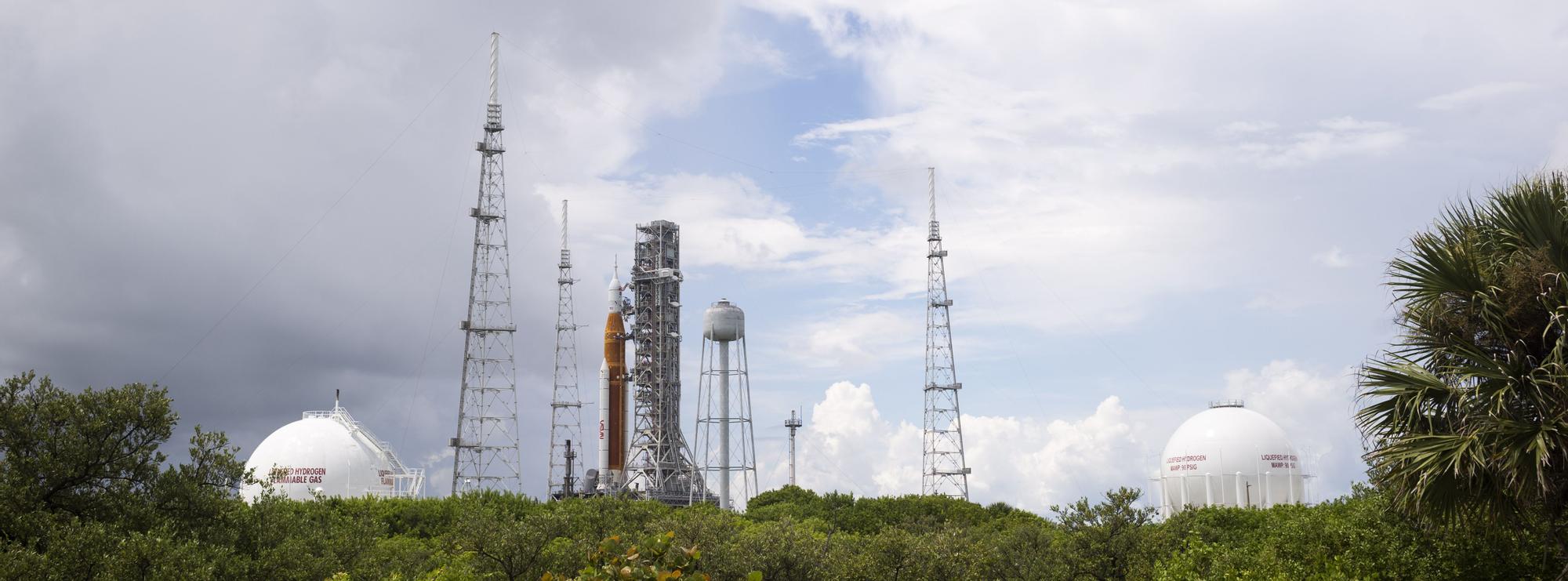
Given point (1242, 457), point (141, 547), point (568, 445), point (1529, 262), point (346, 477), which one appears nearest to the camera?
point (1529, 262)

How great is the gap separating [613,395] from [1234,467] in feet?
170

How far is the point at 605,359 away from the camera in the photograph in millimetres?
96188

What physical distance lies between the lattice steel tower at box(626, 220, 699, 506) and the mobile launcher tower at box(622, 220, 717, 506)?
63 millimetres

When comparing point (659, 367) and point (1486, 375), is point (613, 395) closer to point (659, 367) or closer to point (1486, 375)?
point (659, 367)

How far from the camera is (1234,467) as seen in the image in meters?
61.8

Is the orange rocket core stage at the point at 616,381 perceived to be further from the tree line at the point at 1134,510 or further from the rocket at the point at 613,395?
the tree line at the point at 1134,510

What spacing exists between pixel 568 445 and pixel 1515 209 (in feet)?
268

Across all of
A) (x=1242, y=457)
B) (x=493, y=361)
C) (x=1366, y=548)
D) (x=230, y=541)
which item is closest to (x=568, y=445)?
(x=493, y=361)

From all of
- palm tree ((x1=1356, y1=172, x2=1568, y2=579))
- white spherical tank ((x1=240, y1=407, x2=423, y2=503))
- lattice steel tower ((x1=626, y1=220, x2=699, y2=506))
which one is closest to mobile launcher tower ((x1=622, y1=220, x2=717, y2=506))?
lattice steel tower ((x1=626, y1=220, x2=699, y2=506))

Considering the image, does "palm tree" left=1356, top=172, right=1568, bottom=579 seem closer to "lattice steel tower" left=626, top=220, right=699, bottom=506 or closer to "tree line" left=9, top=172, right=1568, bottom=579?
"tree line" left=9, top=172, right=1568, bottom=579

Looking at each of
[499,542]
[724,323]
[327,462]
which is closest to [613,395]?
[724,323]

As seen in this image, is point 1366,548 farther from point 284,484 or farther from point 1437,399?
point 284,484

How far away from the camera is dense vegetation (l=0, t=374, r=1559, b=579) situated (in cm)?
1908

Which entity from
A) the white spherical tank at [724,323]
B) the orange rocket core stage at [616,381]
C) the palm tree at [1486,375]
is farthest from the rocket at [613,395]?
the palm tree at [1486,375]
